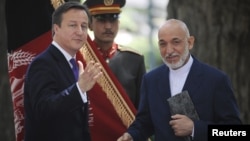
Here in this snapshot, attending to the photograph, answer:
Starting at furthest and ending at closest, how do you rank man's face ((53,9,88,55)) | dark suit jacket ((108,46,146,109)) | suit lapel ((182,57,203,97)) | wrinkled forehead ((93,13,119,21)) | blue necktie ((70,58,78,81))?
wrinkled forehead ((93,13,119,21)) → dark suit jacket ((108,46,146,109)) → suit lapel ((182,57,203,97)) → blue necktie ((70,58,78,81)) → man's face ((53,9,88,55))

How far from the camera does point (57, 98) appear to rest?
7.76 metres

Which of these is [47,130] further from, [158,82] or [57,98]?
[158,82]

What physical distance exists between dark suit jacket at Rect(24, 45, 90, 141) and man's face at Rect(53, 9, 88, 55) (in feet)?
0.26

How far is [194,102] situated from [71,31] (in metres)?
1.01

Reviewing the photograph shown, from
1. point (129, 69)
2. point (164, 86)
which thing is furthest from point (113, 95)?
point (164, 86)

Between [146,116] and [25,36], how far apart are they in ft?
4.31

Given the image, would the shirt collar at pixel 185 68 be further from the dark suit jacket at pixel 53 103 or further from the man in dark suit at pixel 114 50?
the man in dark suit at pixel 114 50

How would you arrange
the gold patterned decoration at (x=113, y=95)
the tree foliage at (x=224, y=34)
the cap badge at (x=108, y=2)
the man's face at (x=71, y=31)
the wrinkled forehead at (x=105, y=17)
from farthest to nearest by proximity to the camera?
the cap badge at (x=108, y=2) < the wrinkled forehead at (x=105, y=17) < the tree foliage at (x=224, y=34) < the gold patterned decoration at (x=113, y=95) < the man's face at (x=71, y=31)

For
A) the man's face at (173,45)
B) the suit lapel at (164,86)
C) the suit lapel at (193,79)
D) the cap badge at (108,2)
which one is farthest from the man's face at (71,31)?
the cap badge at (108,2)

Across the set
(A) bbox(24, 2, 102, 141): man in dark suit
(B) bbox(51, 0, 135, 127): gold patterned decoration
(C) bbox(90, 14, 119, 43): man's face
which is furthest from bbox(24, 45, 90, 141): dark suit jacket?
(C) bbox(90, 14, 119, 43): man's face

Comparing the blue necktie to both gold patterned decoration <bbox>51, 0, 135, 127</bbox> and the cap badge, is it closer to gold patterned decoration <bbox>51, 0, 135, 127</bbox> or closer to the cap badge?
gold patterned decoration <bbox>51, 0, 135, 127</bbox>

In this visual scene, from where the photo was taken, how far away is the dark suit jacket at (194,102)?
8156 millimetres

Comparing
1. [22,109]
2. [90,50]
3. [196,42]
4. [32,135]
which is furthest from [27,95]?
[196,42]

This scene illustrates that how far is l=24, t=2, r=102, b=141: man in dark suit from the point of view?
7.79m
